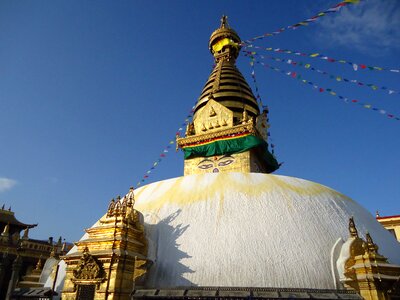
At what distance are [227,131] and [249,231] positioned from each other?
414 inches

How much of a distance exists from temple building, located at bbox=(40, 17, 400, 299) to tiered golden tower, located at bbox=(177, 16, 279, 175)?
6.90m

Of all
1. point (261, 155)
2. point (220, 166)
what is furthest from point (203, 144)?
point (261, 155)

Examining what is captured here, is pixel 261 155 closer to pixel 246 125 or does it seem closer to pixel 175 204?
pixel 246 125

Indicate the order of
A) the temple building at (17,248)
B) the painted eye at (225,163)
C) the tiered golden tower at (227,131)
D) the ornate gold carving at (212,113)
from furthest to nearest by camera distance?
the temple building at (17,248), the ornate gold carving at (212,113), the painted eye at (225,163), the tiered golden tower at (227,131)

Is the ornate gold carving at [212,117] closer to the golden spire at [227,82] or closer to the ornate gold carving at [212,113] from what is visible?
the ornate gold carving at [212,113]

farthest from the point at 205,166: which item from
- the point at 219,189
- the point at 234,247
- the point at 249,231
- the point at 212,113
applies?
the point at 234,247

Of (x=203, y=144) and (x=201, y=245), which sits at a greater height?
(x=203, y=144)

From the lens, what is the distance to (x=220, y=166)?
18359mm

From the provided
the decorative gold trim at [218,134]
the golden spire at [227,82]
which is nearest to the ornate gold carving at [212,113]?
the golden spire at [227,82]

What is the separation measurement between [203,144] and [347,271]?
12.3 m

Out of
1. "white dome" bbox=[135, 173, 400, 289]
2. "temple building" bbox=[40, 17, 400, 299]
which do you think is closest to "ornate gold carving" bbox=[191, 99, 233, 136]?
"temple building" bbox=[40, 17, 400, 299]

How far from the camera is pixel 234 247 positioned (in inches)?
329

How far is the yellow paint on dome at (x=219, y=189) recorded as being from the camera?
10.1 metres

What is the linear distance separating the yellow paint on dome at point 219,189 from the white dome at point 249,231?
0.11 feet
